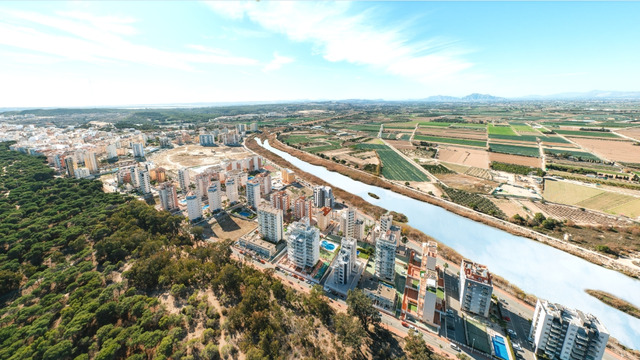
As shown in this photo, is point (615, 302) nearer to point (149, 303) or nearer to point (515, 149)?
point (149, 303)

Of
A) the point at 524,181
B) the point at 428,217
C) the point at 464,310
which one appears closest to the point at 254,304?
the point at 464,310

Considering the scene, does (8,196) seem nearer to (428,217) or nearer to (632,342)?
(428,217)

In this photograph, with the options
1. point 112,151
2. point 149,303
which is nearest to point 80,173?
point 112,151

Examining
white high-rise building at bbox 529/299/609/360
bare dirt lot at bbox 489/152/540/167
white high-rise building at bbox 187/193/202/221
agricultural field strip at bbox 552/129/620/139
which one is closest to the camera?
white high-rise building at bbox 529/299/609/360

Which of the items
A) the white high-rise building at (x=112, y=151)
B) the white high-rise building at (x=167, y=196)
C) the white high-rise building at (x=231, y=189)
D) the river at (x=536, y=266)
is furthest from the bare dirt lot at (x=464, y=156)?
the white high-rise building at (x=112, y=151)

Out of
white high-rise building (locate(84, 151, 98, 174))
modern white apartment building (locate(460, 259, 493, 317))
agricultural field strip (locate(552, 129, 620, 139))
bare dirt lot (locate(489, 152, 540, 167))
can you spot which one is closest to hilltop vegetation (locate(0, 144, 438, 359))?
modern white apartment building (locate(460, 259, 493, 317))

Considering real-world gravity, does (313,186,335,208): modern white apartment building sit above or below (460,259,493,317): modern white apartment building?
above

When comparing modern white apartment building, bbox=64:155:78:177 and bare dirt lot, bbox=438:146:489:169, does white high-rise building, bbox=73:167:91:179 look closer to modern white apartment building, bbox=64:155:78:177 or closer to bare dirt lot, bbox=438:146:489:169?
modern white apartment building, bbox=64:155:78:177
